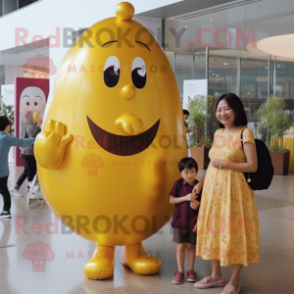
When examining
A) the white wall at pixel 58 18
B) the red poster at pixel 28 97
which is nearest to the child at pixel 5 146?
the red poster at pixel 28 97

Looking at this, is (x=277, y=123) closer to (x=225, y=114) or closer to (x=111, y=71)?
(x=225, y=114)

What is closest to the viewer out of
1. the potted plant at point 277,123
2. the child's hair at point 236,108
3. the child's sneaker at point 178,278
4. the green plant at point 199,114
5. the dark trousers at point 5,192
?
the child's hair at point 236,108

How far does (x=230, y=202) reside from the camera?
10.3ft

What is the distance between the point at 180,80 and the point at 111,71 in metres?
8.35

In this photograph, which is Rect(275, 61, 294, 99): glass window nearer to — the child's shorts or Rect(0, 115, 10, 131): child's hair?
Rect(0, 115, 10, 131): child's hair

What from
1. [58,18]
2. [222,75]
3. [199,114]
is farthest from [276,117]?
[58,18]

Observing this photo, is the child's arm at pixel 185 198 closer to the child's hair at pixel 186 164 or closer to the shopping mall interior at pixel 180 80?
the child's hair at pixel 186 164

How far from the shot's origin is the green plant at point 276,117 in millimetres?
10055

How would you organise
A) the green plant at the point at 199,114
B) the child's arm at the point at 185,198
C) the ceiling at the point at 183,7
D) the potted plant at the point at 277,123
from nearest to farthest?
the child's arm at the point at 185,198 → the ceiling at the point at 183,7 → the potted plant at the point at 277,123 → the green plant at the point at 199,114

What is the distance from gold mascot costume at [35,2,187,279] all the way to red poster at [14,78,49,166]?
20.3 ft

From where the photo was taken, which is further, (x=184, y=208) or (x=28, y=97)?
(x=28, y=97)

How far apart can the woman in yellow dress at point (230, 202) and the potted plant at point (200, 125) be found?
7471 millimetres

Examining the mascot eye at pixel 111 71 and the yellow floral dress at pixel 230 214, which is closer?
the yellow floral dress at pixel 230 214

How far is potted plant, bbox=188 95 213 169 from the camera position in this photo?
10.7m
